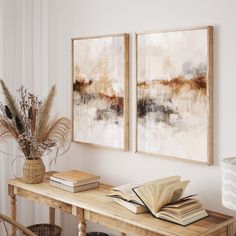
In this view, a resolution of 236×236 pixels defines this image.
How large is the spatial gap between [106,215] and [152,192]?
0.32 metres

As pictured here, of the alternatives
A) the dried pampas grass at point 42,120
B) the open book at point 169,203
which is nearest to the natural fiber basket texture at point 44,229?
the dried pampas grass at point 42,120

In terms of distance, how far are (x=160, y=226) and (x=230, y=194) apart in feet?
1.43

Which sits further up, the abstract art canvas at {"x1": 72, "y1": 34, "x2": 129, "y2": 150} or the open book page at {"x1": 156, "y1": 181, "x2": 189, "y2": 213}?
the abstract art canvas at {"x1": 72, "y1": 34, "x2": 129, "y2": 150}

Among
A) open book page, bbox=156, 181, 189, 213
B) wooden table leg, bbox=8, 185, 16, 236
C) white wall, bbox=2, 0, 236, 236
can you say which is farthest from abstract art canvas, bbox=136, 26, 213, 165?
wooden table leg, bbox=8, 185, 16, 236

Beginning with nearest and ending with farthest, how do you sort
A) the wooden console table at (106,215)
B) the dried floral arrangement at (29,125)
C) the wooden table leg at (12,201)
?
the wooden console table at (106,215), the dried floral arrangement at (29,125), the wooden table leg at (12,201)

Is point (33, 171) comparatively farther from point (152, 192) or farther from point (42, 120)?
point (152, 192)

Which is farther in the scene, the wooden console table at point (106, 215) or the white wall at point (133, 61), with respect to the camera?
the white wall at point (133, 61)

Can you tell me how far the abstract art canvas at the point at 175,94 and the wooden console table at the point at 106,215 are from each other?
0.41m

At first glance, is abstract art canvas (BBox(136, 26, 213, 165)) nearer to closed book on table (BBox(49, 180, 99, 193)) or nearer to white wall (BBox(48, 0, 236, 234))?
white wall (BBox(48, 0, 236, 234))

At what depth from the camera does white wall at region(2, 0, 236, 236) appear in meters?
2.64

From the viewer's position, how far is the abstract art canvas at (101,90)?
10.5 feet

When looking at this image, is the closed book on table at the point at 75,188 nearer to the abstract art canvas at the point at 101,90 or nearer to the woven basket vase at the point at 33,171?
the woven basket vase at the point at 33,171

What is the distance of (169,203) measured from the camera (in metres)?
2.56

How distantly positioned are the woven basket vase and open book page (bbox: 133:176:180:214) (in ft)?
2.95
